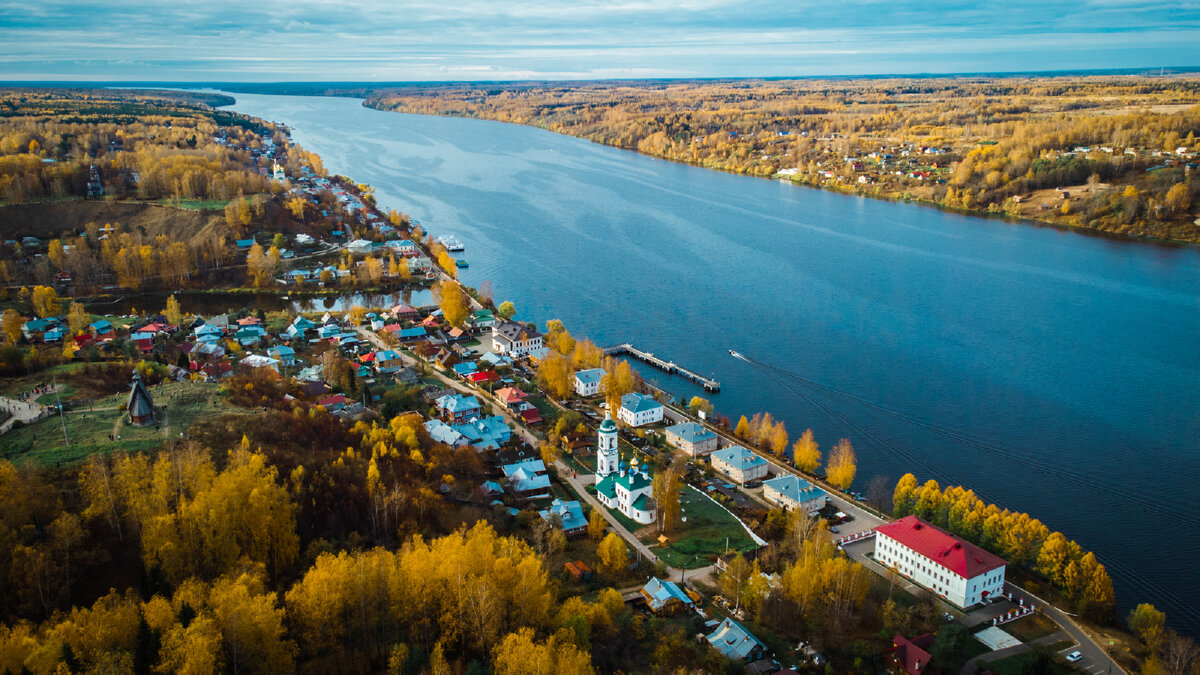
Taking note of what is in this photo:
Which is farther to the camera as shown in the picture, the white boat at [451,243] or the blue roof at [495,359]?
the white boat at [451,243]

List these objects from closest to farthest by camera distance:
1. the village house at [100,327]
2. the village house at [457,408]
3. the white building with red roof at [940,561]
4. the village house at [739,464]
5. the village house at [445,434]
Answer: the white building with red roof at [940,561] → the village house at [739,464] → the village house at [445,434] → the village house at [457,408] → the village house at [100,327]

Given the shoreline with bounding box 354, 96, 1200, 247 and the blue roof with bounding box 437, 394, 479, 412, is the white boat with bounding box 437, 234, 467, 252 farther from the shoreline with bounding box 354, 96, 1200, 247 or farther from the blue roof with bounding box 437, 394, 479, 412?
the shoreline with bounding box 354, 96, 1200, 247

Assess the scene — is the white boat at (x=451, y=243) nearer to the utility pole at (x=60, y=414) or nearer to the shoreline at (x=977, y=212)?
the utility pole at (x=60, y=414)

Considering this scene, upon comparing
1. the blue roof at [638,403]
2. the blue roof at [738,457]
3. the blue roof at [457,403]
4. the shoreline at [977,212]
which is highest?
the shoreline at [977,212]

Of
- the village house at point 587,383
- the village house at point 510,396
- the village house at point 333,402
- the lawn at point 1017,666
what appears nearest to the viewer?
the lawn at point 1017,666

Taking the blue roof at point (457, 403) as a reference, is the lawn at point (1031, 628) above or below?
below

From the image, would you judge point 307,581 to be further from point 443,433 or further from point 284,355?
point 284,355

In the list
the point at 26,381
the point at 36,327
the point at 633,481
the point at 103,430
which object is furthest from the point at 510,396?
the point at 36,327

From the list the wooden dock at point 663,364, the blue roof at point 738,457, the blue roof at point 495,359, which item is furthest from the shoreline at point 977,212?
the blue roof at point 495,359

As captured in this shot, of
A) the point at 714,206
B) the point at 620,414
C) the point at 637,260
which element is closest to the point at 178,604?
the point at 620,414
